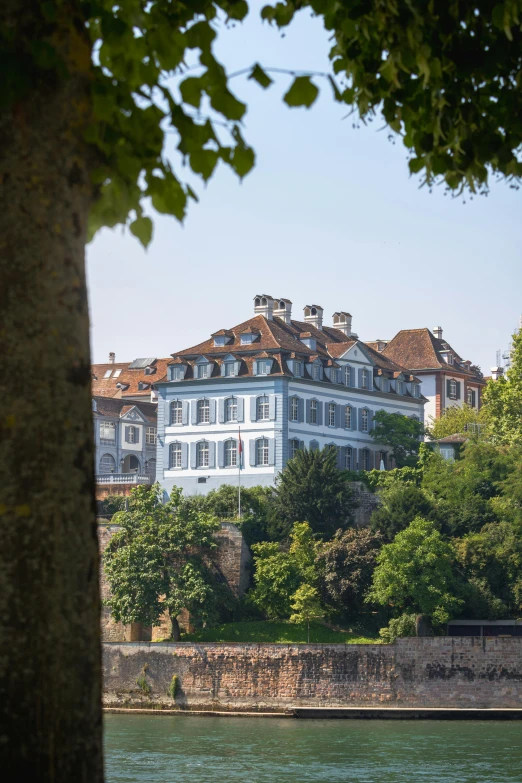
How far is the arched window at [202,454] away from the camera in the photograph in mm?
59281

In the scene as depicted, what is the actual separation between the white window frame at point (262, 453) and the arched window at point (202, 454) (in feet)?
7.70

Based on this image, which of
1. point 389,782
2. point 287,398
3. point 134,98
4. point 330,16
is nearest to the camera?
point 134,98

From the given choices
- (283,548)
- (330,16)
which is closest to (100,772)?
(330,16)

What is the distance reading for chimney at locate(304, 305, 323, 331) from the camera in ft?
221

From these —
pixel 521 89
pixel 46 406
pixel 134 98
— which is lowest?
pixel 46 406

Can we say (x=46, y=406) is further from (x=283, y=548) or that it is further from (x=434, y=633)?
(x=283, y=548)

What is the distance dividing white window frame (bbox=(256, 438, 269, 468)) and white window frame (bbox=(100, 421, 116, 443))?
49.9 ft

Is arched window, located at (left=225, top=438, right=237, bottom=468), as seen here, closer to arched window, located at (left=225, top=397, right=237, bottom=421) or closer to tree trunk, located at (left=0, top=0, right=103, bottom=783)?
arched window, located at (left=225, top=397, right=237, bottom=421)

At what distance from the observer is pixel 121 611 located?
4600cm

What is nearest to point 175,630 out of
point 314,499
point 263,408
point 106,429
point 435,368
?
point 314,499

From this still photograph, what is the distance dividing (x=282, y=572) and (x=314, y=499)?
4.54 metres

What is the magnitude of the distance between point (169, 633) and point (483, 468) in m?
13.0

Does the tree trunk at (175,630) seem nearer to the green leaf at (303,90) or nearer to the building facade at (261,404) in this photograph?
the building facade at (261,404)

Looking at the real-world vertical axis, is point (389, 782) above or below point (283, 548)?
below
